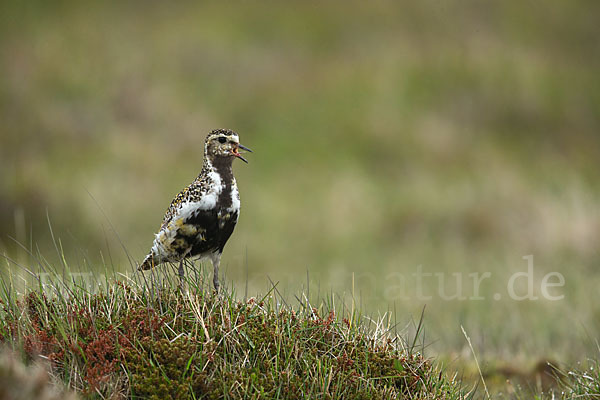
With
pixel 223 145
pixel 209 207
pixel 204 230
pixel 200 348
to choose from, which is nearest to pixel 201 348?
pixel 200 348

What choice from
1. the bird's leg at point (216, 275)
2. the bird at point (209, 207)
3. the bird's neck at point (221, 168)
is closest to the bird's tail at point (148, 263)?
the bird at point (209, 207)

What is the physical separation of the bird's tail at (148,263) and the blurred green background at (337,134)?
7.49 meters

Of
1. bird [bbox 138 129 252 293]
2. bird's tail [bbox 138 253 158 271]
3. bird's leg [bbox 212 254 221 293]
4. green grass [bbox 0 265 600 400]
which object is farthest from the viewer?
bird's tail [bbox 138 253 158 271]

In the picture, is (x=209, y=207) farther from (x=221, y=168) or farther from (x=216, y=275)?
(x=216, y=275)

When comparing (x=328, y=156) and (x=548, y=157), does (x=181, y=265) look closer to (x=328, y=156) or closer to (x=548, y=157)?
(x=328, y=156)

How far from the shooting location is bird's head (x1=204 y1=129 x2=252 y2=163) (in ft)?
17.6

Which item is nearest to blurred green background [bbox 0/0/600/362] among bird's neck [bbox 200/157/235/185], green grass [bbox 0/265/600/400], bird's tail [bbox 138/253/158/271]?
green grass [bbox 0/265/600/400]

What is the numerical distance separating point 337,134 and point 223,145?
18531mm

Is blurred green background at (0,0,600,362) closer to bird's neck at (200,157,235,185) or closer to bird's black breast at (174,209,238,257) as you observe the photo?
bird's black breast at (174,209,238,257)

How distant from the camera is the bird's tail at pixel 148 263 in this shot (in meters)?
5.72

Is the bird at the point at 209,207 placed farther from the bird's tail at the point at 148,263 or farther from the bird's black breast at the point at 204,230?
the bird's tail at the point at 148,263

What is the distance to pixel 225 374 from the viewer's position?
484cm

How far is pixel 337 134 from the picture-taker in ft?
77.9

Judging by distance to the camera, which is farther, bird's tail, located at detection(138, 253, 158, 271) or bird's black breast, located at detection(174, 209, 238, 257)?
bird's tail, located at detection(138, 253, 158, 271)
